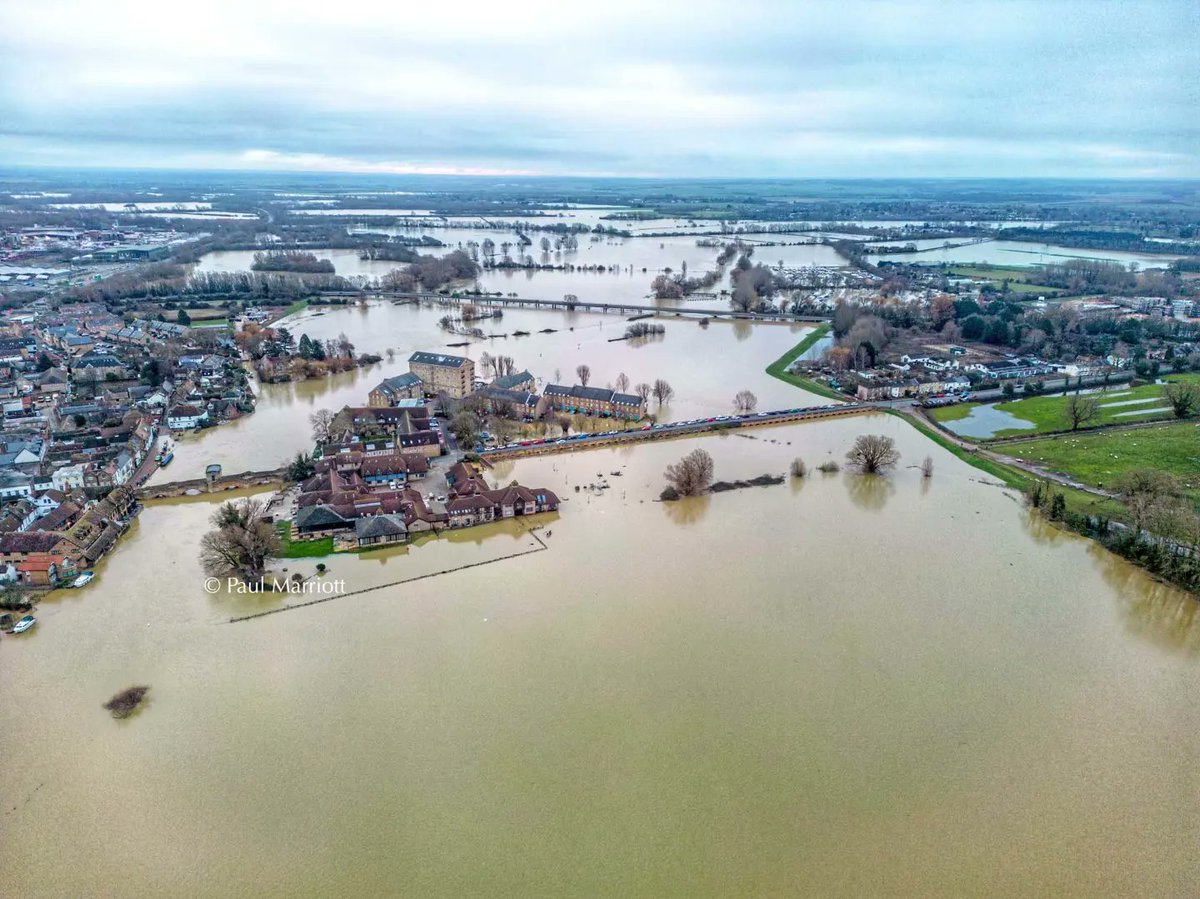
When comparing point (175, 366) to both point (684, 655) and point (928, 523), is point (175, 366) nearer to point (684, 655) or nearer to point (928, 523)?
point (684, 655)

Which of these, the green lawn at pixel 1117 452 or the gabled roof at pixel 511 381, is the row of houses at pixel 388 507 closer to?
the gabled roof at pixel 511 381

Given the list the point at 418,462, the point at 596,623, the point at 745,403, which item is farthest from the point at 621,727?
the point at 745,403

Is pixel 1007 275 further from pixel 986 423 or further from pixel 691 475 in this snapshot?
pixel 691 475

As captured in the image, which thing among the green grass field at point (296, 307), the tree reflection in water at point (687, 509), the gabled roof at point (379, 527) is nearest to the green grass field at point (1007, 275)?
the tree reflection in water at point (687, 509)

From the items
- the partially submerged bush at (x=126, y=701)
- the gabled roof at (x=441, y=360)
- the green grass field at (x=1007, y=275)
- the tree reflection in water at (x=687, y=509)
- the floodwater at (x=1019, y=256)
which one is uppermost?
Result: the floodwater at (x=1019, y=256)

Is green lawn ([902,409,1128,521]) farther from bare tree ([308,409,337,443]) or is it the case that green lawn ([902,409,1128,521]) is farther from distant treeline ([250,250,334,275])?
distant treeline ([250,250,334,275])
